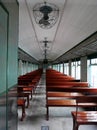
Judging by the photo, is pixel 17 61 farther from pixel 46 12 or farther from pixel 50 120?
pixel 50 120

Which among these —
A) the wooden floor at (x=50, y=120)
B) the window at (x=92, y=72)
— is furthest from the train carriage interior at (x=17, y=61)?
the window at (x=92, y=72)

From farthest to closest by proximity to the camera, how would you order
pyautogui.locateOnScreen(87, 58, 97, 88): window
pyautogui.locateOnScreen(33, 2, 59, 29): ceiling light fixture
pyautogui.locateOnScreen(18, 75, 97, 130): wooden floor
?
1. pyautogui.locateOnScreen(87, 58, 97, 88): window
2. pyautogui.locateOnScreen(18, 75, 97, 130): wooden floor
3. pyautogui.locateOnScreen(33, 2, 59, 29): ceiling light fixture

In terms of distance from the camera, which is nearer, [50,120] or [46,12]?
[46,12]

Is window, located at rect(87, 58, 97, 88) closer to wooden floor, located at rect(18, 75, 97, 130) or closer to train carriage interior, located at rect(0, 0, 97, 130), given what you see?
train carriage interior, located at rect(0, 0, 97, 130)

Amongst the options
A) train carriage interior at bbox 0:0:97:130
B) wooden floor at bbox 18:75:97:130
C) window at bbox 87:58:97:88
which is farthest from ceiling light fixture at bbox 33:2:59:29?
window at bbox 87:58:97:88

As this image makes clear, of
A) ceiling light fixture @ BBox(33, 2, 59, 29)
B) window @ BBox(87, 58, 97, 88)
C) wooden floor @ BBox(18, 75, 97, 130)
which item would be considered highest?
ceiling light fixture @ BBox(33, 2, 59, 29)

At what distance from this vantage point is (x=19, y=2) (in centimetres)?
305

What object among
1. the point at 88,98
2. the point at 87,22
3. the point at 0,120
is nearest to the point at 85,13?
the point at 87,22

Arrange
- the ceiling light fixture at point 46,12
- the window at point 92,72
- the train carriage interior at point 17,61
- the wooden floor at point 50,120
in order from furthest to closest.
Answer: the window at point 92,72, the wooden floor at point 50,120, the ceiling light fixture at point 46,12, the train carriage interior at point 17,61

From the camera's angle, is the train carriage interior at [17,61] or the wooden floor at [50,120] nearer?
the train carriage interior at [17,61]

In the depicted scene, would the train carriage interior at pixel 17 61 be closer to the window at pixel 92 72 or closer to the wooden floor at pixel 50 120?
the wooden floor at pixel 50 120

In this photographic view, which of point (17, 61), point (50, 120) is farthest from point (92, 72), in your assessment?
point (17, 61)

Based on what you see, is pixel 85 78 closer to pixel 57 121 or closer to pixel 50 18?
pixel 57 121

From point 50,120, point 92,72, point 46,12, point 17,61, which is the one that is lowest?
point 50,120
